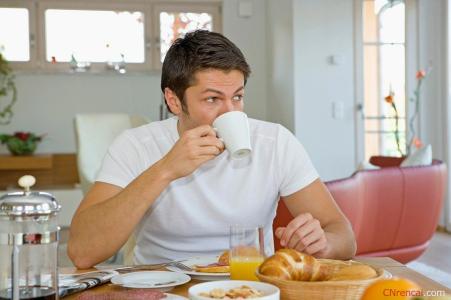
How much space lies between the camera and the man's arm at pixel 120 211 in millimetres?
1505

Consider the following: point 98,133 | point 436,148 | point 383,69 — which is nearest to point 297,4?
point 383,69

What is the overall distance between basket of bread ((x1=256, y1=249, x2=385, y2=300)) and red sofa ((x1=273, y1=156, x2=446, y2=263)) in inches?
78.9

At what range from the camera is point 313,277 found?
1.05m

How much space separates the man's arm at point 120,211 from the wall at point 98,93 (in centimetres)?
571

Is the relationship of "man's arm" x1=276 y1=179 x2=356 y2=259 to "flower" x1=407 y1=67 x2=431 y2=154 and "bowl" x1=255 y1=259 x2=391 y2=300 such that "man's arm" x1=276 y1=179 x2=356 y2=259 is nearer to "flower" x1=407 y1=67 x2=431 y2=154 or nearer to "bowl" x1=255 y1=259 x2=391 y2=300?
"bowl" x1=255 y1=259 x2=391 y2=300

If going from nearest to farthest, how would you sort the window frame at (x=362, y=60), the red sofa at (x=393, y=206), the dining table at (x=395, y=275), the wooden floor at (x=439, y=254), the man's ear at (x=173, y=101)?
1. the dining table at (x=395, y=275)
2. the man's ear at (x=173, y=101)
3. the red sofa at (x=393, y=206)
4. the wooden floor at (x=439, y=254)
5. the window frame at (x=362, y=60)

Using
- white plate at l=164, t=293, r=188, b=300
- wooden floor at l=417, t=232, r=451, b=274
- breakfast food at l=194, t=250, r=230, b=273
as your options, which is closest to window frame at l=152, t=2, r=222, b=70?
wooden floor at l=417, t=232, r=451, b=274

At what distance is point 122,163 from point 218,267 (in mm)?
506

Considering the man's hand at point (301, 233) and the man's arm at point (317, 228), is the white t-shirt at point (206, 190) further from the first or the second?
the man's hand at point (301, 233)

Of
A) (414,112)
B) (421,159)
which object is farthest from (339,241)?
(414,112)

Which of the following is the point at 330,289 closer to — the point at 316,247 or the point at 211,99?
the point at 316,247

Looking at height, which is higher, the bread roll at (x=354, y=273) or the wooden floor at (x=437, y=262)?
the bread roll at (x=354, y=273)

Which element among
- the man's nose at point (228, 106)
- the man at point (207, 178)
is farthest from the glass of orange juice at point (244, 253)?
the man's nose at point (228, 106)

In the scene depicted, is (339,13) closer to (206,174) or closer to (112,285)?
(206,174)
